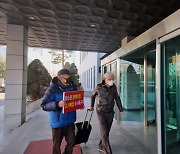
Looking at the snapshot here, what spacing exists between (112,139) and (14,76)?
14.3ft

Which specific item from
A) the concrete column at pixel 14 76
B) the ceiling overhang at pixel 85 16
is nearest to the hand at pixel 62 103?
the ceiling overhang at pixel 85 16

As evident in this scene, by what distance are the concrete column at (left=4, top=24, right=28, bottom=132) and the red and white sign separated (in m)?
4.67

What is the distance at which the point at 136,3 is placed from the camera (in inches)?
228

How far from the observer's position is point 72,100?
3547 mm

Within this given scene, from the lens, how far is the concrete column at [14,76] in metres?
7.62

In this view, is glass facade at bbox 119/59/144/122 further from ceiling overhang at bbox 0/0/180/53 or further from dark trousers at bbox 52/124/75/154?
dark trousers at bbox 52/124/75/154

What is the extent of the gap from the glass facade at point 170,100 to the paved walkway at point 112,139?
826mm

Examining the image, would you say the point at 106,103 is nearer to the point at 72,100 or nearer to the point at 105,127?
the point at 105,127

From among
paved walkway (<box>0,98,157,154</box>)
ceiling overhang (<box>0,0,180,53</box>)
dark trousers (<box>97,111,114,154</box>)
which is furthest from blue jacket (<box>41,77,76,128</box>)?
ceiling overhang (<box>0,0,180,53</box>)

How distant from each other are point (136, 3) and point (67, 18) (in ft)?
8.08

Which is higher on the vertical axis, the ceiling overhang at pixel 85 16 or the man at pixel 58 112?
the ceiling overhang at pixel 85 16

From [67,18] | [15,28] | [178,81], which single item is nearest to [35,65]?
[15,28]

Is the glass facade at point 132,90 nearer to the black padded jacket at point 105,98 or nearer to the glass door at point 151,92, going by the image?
the glass door at point 151,92

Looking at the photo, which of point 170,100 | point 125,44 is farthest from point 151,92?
point 170,100
